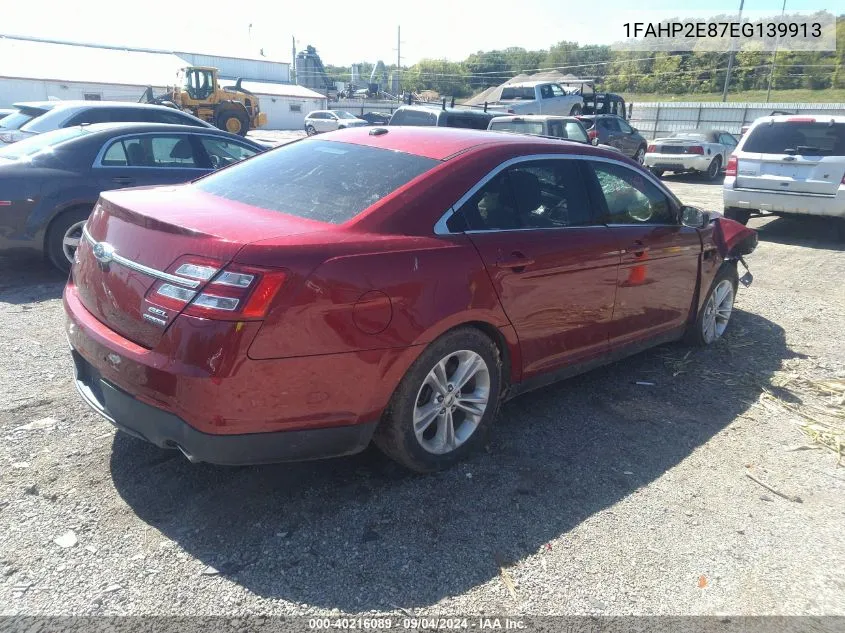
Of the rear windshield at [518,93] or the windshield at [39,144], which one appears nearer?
the windshield at [39,144]

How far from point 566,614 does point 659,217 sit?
2.95m

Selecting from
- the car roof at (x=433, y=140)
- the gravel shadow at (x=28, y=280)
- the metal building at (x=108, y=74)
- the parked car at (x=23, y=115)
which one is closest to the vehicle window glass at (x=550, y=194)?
the car roof at (x=433, y=140)

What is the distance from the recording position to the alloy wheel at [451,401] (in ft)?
10.6

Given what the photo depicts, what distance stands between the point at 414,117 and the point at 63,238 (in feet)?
30.2

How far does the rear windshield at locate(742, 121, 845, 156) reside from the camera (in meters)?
9.24

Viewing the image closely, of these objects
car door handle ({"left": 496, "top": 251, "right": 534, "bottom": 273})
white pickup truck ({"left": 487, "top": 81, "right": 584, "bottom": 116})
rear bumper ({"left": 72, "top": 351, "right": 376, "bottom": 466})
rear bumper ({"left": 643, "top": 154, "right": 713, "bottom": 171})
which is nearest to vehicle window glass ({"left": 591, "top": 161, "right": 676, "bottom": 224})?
car door handle ({"left": 496, "top": 251, "right": 534, "bottom": 273})

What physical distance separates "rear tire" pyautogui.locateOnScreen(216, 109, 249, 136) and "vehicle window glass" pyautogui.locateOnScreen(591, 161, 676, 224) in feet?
88.7

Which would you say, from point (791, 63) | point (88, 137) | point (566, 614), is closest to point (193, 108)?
point (88, 137)

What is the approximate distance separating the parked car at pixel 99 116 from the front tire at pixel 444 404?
7396 millimetres

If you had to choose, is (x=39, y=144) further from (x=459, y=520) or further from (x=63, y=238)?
(x=459, y=520)

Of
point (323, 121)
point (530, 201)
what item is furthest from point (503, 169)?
point (323, 121)

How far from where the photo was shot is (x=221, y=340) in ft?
8.40

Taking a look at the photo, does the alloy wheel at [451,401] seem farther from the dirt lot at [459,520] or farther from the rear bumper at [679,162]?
the rear bumper at [679,162]

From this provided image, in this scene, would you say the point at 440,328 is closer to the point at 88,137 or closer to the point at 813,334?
the point at 813,334
